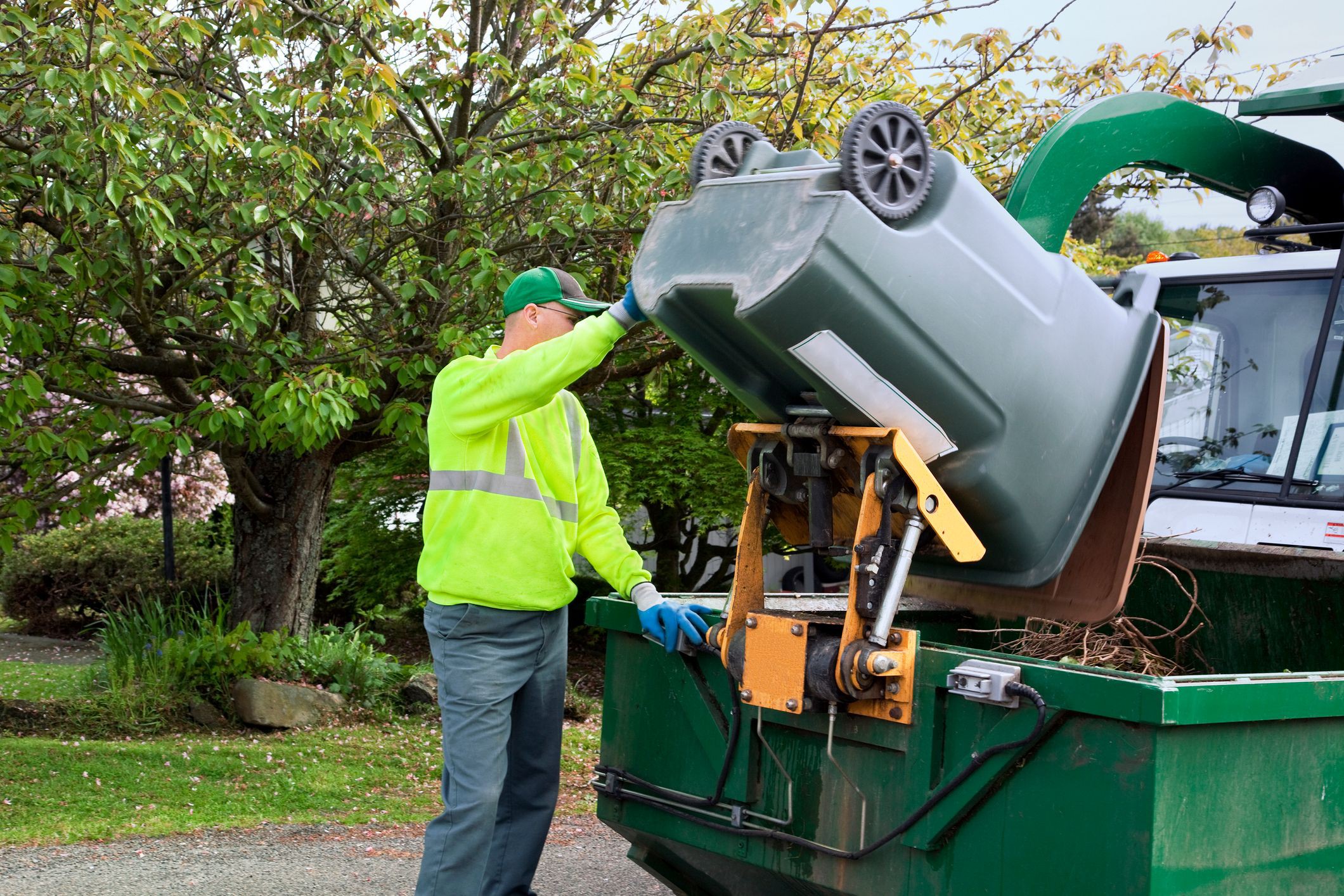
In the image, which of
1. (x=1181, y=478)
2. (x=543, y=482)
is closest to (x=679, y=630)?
(x=543, y=482)

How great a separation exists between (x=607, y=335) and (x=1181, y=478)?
101 inches

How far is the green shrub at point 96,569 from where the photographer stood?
11266 mm

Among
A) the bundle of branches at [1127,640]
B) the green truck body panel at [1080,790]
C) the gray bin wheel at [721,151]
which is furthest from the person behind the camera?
the bundle of branches at [1127,640]

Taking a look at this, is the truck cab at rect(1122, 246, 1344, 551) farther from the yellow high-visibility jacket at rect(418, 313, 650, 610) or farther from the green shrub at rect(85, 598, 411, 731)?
the green shrub at rect(85, 598, 411, 731)

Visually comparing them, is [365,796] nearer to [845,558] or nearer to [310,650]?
[310,650]

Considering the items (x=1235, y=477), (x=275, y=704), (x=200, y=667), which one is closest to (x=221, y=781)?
(x=275, y=704)

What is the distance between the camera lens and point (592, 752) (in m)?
7.20

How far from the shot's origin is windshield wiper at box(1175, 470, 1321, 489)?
14.3 feet

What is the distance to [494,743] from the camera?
139 inches

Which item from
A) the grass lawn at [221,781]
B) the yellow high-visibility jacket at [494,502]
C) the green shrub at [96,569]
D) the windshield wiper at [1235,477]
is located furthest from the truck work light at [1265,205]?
the green shrub at [96,569]

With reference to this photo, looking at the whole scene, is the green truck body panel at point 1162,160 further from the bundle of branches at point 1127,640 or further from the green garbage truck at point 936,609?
the bundle of branches at point 1127,640

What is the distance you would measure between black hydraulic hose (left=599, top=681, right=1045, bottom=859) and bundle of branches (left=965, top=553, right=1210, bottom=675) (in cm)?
83

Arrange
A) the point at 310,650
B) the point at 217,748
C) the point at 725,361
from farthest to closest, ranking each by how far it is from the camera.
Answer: the point at 310,650 → the point at 217,748 → the point at 725,361

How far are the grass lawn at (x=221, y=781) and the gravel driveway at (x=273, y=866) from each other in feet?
0.62
